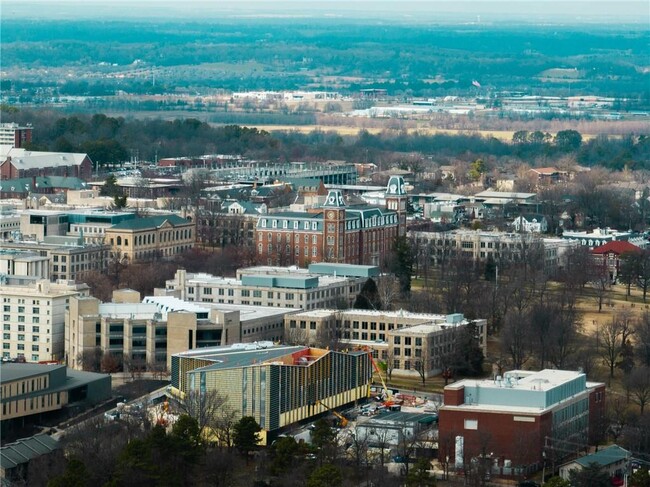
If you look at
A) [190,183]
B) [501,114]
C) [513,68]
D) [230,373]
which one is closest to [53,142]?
[190,183]

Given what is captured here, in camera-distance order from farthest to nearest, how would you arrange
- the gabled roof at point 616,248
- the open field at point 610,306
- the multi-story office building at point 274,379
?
the gabled roof at point 616,248 < the open field at point 610,306 < the multi-story office building at point 274,379

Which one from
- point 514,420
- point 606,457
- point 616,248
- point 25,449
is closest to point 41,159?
point 616,248

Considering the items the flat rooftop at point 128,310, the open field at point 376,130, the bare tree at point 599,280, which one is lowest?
the bare tree at point 599,280

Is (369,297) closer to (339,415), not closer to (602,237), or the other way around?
(339,415)

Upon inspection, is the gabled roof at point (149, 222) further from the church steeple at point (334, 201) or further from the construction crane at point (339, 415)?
the construction crane at point (339, 415)

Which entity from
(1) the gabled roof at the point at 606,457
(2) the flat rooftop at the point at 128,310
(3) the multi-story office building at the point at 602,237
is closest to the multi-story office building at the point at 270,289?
(2) the flat rooftop at the point at 128,310

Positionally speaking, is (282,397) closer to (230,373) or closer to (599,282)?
(230,373)

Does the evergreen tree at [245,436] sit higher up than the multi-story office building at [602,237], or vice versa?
the multi-story office building at [602,237]


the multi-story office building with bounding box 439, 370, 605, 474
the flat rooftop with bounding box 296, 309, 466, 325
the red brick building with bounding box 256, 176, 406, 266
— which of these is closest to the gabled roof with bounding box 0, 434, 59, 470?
the multi-story office building with bounding box 439, 370, 605, 474
